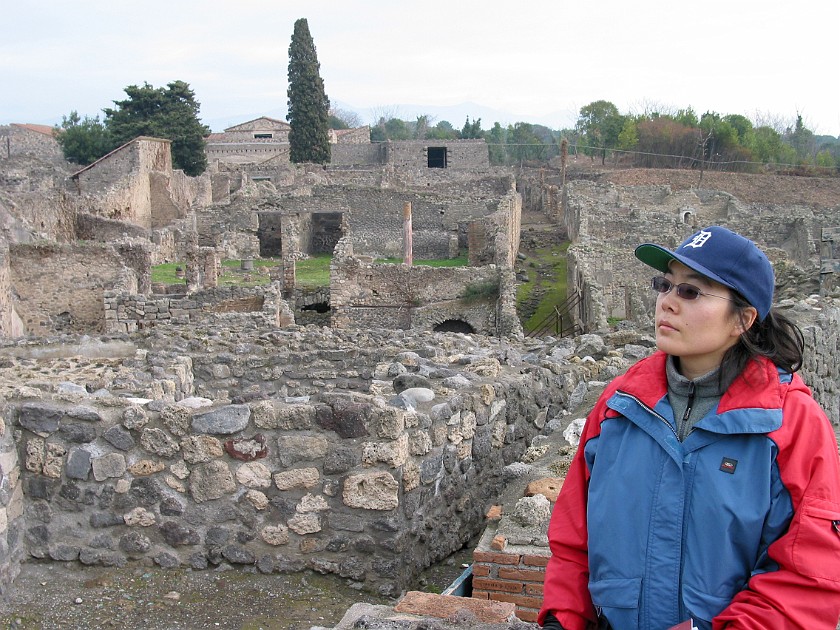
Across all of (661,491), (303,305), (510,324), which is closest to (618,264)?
(510,324)

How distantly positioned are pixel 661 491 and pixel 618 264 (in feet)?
57.3

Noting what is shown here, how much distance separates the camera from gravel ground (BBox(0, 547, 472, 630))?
13.6 ft

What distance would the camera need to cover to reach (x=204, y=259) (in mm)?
18500

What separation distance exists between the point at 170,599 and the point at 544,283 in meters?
20.0

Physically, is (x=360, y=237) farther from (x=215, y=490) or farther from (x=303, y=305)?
(x=215, y=490)

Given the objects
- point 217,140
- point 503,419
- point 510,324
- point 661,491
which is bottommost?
point 510,324

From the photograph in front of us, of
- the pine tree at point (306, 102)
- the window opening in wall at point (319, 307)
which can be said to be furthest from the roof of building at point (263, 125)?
the window opening in wall at point (319, 307)

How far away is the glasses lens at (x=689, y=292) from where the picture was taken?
8.46 feet

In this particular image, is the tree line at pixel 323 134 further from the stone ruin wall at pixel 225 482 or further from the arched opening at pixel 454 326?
the stone ruin wall at pixel 225 482

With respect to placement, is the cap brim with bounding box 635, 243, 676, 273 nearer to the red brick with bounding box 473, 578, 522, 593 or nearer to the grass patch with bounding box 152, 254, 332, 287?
the red brick with bounding box 473, 578, 522, 593

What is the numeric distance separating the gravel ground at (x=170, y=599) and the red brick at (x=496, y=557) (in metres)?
0.70

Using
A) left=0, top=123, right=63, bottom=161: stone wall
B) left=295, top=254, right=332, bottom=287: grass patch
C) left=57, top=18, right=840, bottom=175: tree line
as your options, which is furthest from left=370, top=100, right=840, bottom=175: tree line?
left=295, top=254, right=332, bottom=287: grass patch

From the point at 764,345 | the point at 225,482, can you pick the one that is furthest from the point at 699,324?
the point at 225,482

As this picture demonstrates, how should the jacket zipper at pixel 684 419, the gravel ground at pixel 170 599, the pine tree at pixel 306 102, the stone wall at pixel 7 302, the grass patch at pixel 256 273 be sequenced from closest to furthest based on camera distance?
the jacket zipper at pixel 684 419, the gravel ground at pixel 170 599, the stone wall at pixel 7 302, the grass patch at pixel 256 273, the pine tree at pixel 306 102
